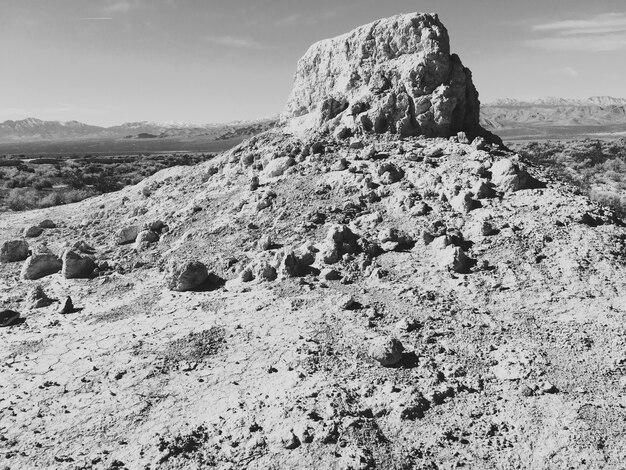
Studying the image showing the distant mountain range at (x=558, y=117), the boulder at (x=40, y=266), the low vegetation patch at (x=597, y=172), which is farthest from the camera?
the distant mountain range at (x=558, y=117)

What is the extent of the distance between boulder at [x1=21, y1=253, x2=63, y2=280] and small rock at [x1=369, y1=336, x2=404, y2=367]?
7.86m

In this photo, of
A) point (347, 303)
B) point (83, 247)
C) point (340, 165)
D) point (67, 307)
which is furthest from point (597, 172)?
point (67, 307)

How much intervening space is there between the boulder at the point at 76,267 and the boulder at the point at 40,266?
1.77 feet

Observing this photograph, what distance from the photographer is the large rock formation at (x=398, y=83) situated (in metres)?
11.7

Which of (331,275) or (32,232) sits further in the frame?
(32,232)

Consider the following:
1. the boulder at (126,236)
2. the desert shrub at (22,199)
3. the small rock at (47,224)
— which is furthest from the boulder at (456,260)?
the desert shrub at (22,199)

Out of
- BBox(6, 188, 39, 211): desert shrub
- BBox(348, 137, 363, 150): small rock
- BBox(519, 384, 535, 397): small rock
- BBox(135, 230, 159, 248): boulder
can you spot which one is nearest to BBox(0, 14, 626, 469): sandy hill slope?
BBox(519, 384, 535, 397): small rock

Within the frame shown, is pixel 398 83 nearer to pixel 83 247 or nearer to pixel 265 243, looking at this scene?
pixel 265 243

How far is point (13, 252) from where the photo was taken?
1138 centimetres

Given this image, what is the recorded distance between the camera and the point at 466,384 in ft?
17.1

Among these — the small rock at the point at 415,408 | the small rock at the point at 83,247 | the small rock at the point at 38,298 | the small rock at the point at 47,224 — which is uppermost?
the small rock at the point at 47,224

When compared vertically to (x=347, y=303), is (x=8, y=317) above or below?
below

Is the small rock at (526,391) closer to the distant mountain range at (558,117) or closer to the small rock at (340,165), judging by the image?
the small rock at (340,165)

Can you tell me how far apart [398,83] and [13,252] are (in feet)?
35.1
